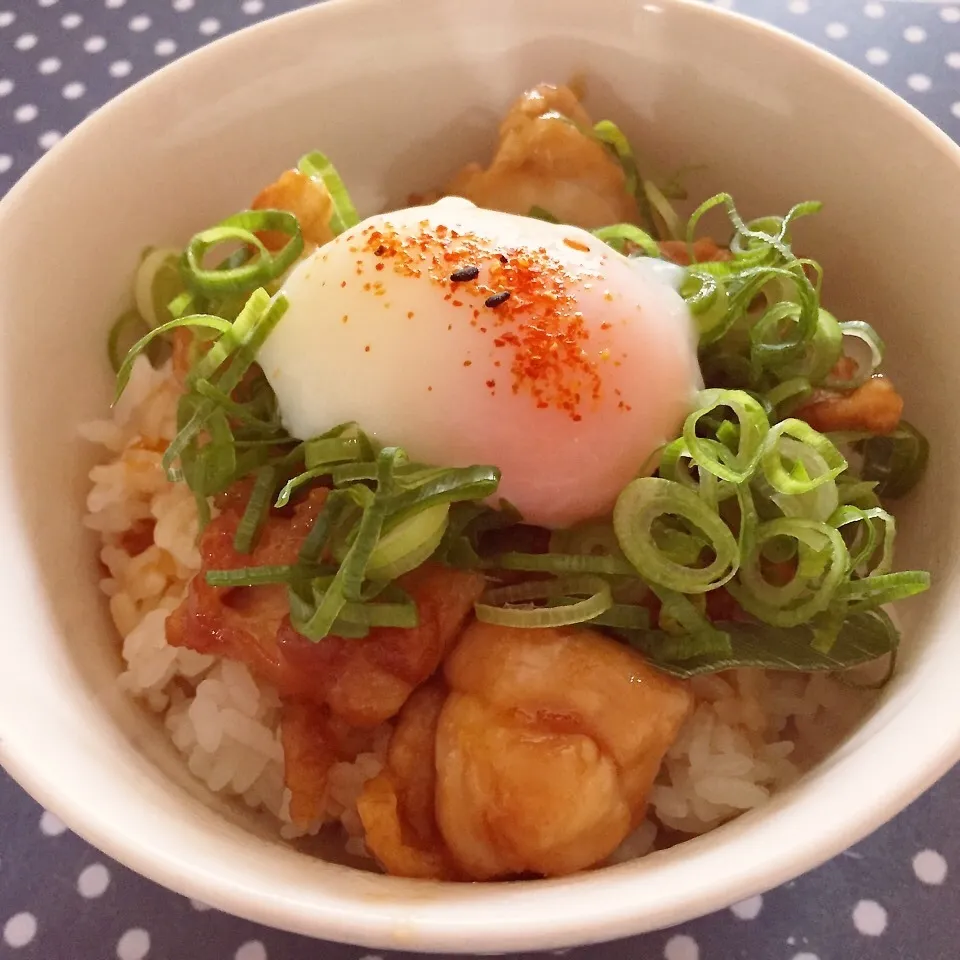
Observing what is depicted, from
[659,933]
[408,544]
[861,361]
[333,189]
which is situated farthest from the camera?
[333,189]

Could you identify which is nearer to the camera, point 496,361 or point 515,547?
point 496,361

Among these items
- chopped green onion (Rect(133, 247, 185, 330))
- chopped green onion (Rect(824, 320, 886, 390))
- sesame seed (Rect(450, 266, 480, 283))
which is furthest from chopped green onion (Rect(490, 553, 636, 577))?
chopped green onion (Rect(133, 247, 185, 330))

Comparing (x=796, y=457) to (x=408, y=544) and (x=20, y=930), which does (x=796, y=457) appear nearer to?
(x=408, y=544)

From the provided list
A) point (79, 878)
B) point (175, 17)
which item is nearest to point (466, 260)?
point (79, 878)

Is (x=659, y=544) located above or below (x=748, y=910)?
above

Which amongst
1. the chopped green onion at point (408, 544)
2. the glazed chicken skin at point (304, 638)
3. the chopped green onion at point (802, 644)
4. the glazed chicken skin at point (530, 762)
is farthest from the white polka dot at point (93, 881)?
the chopped green onion at point (802, 644)

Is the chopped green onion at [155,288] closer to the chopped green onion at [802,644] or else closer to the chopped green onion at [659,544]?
the chopped green onion at [659,544]

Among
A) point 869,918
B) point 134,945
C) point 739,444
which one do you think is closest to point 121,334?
point 134,945
